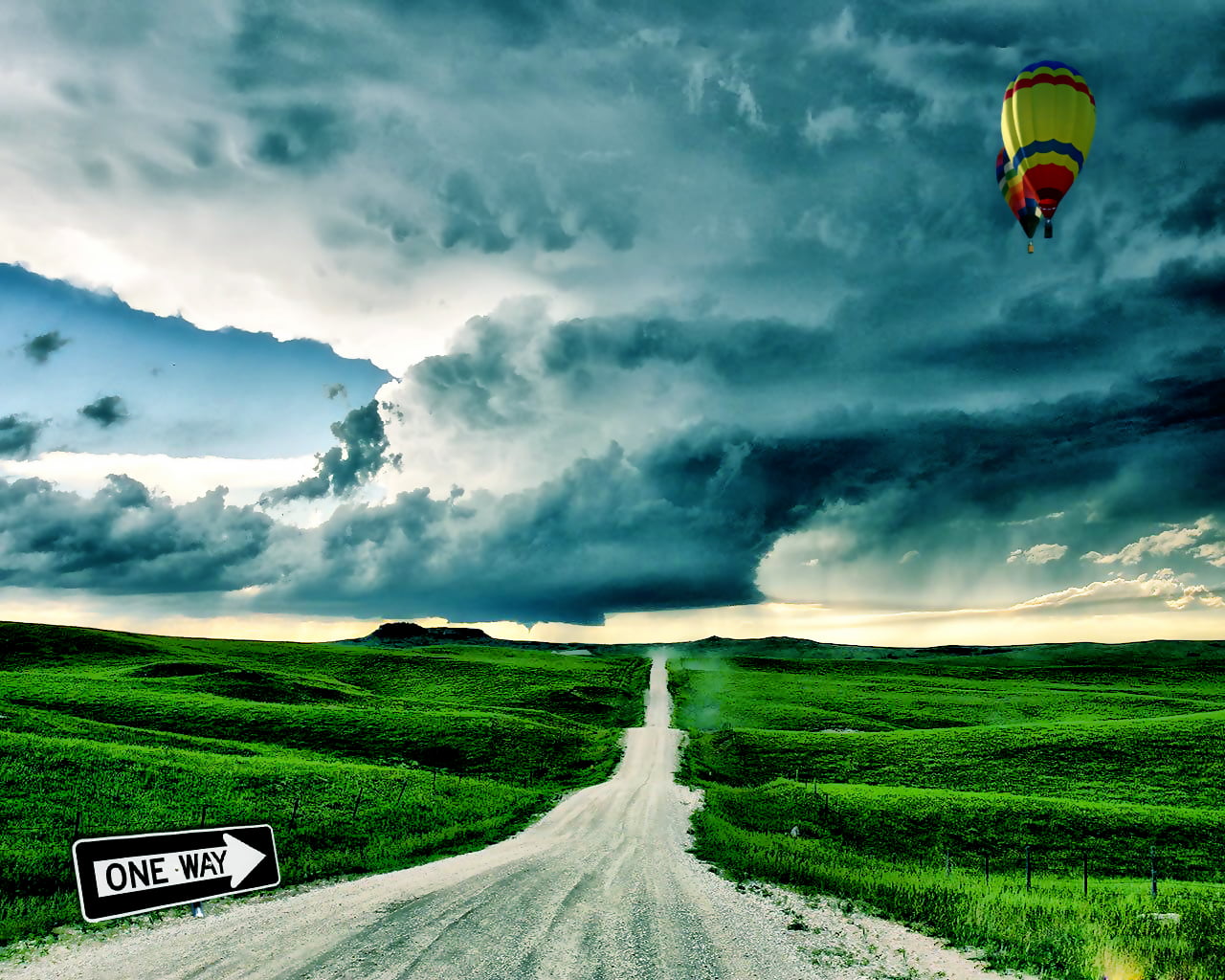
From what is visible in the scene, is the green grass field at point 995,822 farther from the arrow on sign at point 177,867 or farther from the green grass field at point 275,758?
the arrow on sign at point 177,867

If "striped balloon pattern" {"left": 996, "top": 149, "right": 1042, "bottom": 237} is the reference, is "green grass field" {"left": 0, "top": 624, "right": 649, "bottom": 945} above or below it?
below

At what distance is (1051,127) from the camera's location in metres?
34.6

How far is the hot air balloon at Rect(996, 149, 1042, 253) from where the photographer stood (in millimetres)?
36500

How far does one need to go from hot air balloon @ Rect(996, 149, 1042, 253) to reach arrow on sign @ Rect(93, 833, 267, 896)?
4154 cm

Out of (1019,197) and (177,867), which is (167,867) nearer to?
(177,867)

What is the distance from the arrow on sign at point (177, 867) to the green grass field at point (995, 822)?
1451 centimetres

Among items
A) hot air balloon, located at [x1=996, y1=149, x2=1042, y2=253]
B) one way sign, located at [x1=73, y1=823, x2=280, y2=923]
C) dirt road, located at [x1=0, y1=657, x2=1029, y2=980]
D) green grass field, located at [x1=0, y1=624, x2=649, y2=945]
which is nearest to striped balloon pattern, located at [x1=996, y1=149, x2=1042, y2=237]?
hot air balloon, located at [x1=996, y1=149, x2=1042, y2=253]

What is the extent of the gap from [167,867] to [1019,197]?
43577 millimetres

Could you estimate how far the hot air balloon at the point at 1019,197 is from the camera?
3650 centimetres

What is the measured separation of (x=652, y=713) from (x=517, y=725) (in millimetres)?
31924

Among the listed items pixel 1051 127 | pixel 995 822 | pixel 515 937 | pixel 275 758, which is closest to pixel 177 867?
pixel 515 937

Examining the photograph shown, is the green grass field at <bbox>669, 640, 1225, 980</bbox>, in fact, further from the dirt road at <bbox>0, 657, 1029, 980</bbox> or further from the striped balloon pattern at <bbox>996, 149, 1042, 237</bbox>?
the striped balloon pattern at <bbox>996, 149, 1042, 237</bbox>

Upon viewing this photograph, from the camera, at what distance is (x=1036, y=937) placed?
15.5 metres

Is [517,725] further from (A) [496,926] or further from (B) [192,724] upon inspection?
(A) [496,926]
